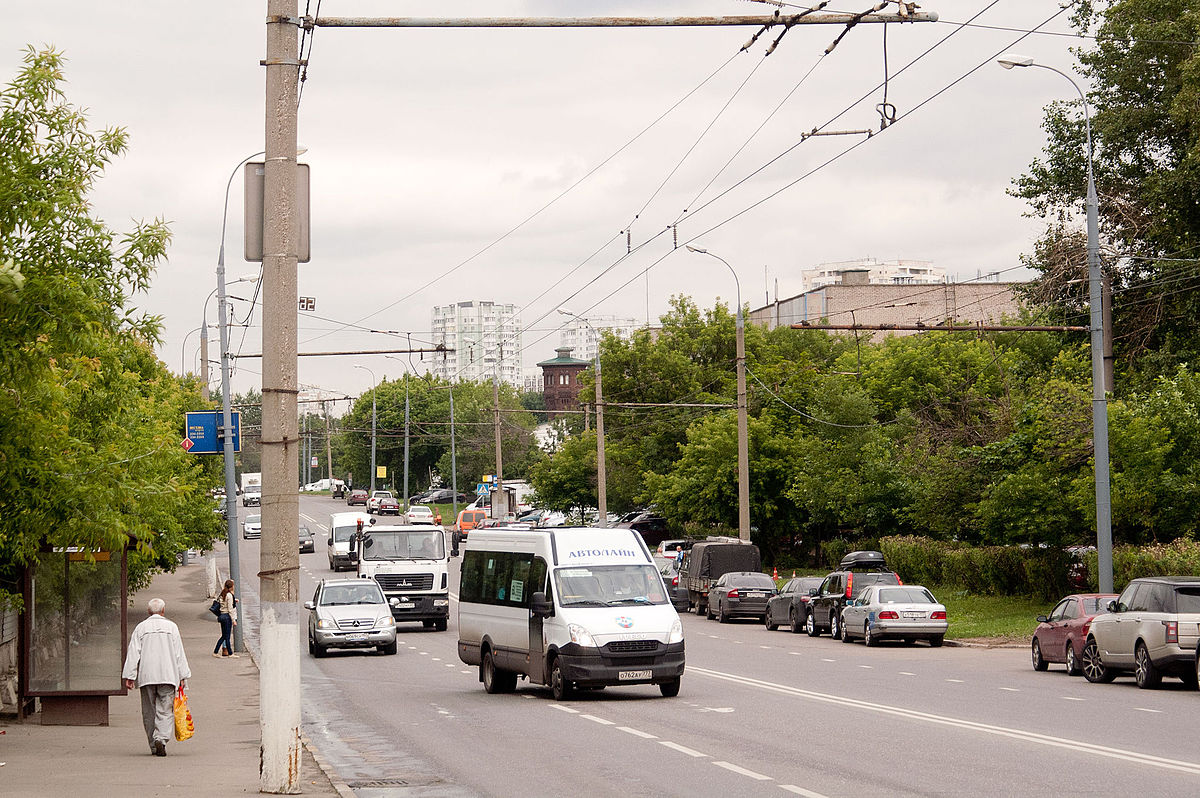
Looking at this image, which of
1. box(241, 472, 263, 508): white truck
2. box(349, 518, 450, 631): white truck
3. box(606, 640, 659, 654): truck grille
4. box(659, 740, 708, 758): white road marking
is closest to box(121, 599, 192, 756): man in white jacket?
box(659, 740, 708, 758): white road marking

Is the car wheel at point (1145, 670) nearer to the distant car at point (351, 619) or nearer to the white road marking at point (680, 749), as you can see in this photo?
the white road marking at point (680, 749)

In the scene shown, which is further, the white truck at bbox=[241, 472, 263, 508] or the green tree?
the white truck at bbox=[241, 472, 263, 508]

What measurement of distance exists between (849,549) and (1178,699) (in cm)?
3228

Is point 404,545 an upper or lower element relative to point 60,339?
lower

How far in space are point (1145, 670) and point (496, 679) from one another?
978 cm

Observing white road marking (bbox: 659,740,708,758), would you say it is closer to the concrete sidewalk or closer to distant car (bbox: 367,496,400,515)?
the concrete sidewalk

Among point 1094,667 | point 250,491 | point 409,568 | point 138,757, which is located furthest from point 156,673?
point 250,491

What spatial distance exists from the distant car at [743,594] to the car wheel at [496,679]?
2013 centimetres

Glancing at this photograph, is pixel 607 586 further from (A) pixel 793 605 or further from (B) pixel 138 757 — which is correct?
(A) pixel 793 605

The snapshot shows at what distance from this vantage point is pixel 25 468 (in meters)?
13.2

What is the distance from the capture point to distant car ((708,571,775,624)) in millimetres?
42125

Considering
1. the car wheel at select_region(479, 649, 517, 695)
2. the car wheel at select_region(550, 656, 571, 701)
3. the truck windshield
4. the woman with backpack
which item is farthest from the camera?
the truck windshield

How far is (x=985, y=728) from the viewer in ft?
52.3

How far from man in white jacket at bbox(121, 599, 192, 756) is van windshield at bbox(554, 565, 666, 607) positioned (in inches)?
253
